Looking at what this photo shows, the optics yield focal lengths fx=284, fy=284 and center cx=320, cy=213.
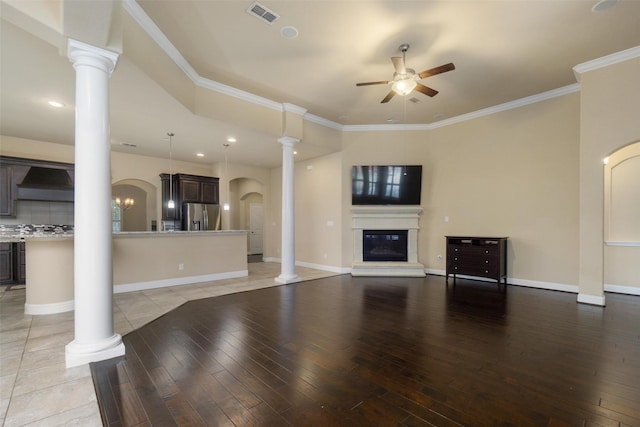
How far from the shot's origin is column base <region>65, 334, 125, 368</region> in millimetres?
2393

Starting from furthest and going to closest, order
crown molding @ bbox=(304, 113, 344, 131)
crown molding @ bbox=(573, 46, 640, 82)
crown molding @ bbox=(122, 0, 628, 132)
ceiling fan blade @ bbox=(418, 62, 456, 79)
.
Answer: crown molding @ bbox=(304, 113, 344, 131) < crown molding @ bbox=(573, 46, 640, 82) < ceiling fan blade @ bbox=(418, 62, 456, 79) < crown molding @ bbox=(122, 0, 628, 132)

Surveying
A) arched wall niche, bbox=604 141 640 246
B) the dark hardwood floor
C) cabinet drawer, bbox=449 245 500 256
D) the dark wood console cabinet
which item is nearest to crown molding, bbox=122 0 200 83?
the dark hardwood floor

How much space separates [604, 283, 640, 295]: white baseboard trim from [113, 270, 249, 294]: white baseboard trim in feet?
22.4

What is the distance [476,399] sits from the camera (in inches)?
75.7

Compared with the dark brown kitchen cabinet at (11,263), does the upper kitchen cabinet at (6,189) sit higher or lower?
higher

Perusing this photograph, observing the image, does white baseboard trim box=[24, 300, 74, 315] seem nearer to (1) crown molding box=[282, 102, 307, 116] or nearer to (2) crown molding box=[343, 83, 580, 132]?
(1) crown molding box=[282, 102, 307, 116]

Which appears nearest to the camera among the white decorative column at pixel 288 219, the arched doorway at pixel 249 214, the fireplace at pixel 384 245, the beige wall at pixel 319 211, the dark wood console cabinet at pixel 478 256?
the dark wood console cabinet at pixel 478 256

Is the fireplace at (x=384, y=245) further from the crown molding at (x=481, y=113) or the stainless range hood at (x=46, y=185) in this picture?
the stainless range hood at (x=46, y=185)

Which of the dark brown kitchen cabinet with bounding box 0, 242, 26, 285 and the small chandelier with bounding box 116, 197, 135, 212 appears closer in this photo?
the dark brown kitchen cabinet with bounding box 0, 242, 26, 285

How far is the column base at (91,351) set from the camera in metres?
2.39

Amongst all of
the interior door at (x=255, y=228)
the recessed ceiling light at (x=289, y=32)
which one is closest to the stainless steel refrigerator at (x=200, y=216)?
the interior door at (x=255, y=228)

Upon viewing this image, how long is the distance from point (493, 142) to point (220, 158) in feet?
21.1

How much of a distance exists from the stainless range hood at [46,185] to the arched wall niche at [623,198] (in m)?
10.2

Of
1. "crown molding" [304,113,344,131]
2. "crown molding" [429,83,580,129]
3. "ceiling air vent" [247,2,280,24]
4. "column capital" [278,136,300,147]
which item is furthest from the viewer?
"crown molding" [304,113,344,131]
